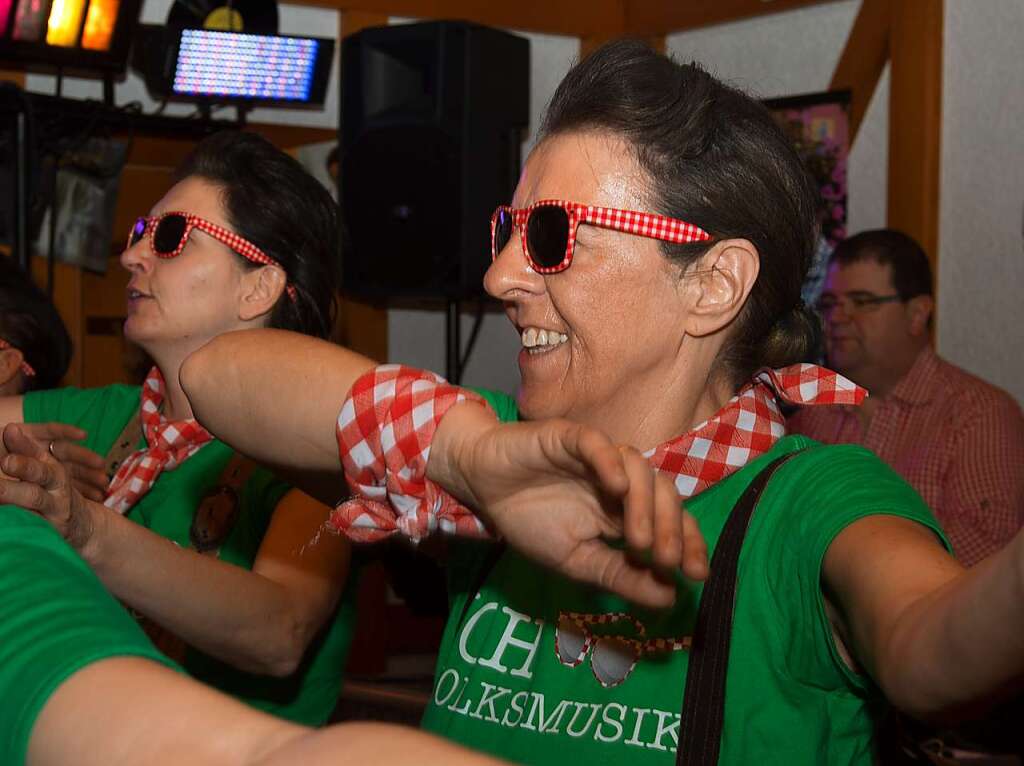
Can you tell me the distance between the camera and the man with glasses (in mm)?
3678

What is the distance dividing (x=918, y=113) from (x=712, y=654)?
380 centimetres

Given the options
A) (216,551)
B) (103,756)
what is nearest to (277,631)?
(216,551)

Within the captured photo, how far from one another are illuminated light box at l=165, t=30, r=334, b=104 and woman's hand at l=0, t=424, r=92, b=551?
10.8 ft

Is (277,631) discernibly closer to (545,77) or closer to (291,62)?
(291,62)

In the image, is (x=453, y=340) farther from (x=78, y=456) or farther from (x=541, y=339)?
(x=541, y=339)

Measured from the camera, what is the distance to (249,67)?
4520 mm

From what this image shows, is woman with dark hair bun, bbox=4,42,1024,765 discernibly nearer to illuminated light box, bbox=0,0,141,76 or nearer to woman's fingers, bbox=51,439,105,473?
woman's fingers, bbox=51,439,105,473

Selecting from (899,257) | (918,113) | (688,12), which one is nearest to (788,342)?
(899,257)

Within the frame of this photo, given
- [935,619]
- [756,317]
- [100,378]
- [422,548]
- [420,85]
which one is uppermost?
[420,85]

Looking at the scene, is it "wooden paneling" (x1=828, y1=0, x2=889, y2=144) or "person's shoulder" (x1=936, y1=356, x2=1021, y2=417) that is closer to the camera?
"person's shoulder" (x1=936, y1=356, x2=1021, y2=417)

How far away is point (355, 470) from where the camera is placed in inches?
43.3

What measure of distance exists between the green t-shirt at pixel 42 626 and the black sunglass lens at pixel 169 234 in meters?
1.76

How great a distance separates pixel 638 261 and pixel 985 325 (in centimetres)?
345

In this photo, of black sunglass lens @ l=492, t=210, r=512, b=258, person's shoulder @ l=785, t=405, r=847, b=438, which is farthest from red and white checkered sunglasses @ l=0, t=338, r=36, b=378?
person's shoulder @ l=785, t=405, r=847, b=438
